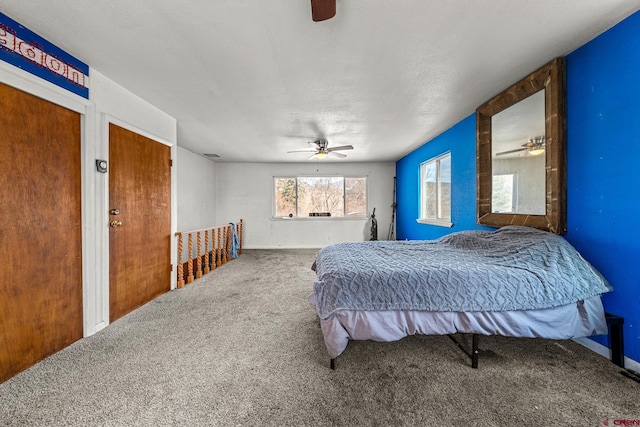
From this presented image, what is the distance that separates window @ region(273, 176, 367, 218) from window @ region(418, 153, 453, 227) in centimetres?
183

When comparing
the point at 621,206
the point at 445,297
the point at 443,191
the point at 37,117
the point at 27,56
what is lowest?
the point at 445,297

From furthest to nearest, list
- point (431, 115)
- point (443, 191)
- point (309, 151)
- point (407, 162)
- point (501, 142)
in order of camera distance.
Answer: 1. point (407, 162)
2. point (309, 151)
3. point (443, 191)
4. point (431, 115)
5. point (501, 142)

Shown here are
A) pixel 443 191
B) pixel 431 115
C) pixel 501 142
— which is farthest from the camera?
pixel 443 191

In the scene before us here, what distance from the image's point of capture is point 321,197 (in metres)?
6.51

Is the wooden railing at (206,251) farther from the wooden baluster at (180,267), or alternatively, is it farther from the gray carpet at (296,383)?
the gray carpet at (296,383)

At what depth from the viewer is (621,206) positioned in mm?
1640

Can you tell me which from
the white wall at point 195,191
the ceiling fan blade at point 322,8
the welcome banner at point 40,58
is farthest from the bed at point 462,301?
the white wall at point 195,191

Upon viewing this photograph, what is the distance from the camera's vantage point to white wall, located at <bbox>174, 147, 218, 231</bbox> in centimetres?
488

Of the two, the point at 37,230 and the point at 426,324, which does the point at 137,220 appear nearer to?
the point at 37,230

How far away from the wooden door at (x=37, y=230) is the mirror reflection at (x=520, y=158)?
13.2ft

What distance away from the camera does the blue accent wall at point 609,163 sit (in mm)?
1579

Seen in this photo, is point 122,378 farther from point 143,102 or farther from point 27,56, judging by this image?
point 143,102

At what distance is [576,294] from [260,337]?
231 cm

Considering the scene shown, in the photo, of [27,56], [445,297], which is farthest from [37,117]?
[445,297]
